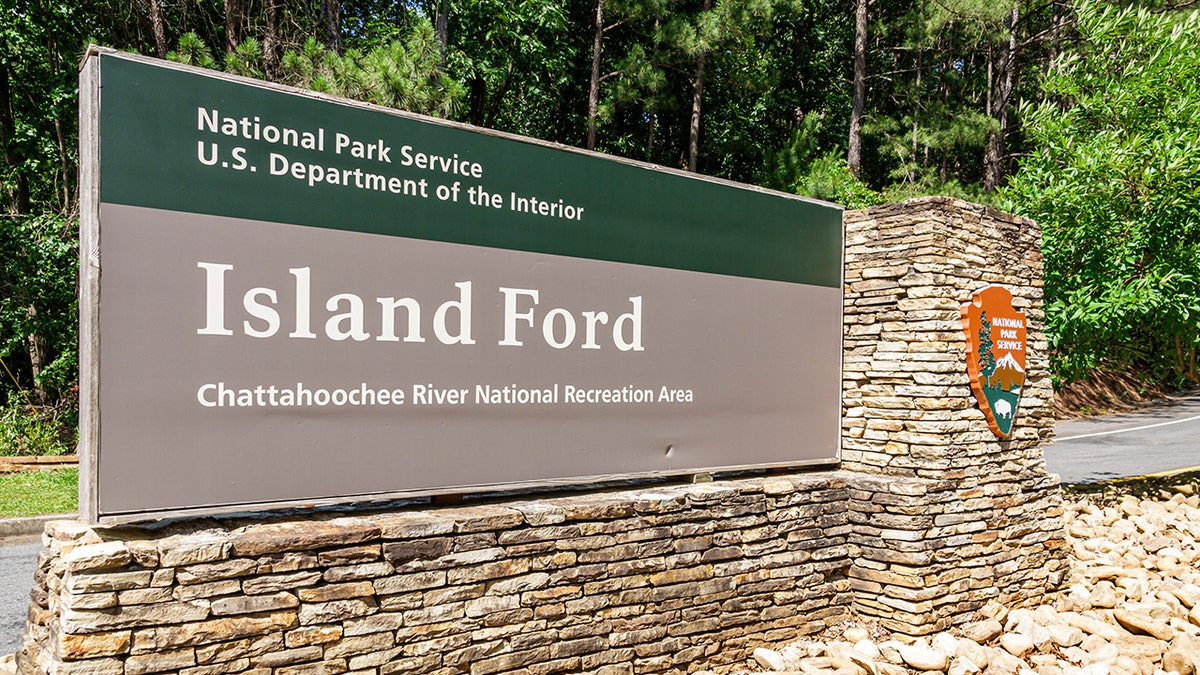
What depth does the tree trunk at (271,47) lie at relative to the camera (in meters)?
9.91

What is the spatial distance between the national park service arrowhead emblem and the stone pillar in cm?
7

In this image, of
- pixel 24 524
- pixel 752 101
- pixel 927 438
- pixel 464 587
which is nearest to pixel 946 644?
pixel 927 438

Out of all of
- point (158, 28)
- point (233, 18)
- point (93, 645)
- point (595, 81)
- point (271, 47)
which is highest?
point (595, 81)

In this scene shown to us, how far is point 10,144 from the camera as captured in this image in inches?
524

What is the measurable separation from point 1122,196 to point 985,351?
3997 millimetres

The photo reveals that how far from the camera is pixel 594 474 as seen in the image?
4402 millimetres

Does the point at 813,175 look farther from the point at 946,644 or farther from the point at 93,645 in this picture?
the point at 93,645

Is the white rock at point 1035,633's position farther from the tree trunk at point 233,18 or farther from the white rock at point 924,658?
the tree trunk at point 233,18

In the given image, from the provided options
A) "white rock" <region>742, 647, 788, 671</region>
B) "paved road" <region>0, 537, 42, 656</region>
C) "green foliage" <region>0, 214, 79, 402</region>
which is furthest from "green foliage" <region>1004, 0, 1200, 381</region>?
"green foliage" <region>0, 214, 79, 402</region>

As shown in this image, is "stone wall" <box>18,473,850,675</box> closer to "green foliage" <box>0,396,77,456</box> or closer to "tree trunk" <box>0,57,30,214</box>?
"green foliage" <box>0,396,77,456</box>

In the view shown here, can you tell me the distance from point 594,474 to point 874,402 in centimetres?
228

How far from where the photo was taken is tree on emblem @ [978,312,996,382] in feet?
Answer: 17.9

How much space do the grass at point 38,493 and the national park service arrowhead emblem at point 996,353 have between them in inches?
340

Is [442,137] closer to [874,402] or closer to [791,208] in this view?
[791,208]
